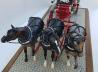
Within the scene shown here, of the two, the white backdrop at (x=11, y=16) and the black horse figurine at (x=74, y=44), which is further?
the white backdrop at (x=11, y=16)

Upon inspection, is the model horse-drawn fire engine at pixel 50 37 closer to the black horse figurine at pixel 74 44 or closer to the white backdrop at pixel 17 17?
the black horse figurine at pixel 74 44

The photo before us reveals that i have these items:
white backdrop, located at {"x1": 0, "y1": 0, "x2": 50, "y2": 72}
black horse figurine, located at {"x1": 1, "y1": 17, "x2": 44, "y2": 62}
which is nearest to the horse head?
black horse figurine, located at {"x1": 1, "y1": 17, "x2": 44, "y2": 62}

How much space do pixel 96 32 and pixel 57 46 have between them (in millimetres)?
795

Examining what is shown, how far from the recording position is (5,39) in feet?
2.86

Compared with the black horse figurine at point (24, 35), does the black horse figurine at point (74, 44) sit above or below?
below

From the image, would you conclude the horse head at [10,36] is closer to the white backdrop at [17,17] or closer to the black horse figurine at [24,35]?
the black horse figurine at [24,35]

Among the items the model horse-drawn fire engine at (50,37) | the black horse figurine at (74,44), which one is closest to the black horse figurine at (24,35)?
the model horse-drawn fire engine at (50,37)

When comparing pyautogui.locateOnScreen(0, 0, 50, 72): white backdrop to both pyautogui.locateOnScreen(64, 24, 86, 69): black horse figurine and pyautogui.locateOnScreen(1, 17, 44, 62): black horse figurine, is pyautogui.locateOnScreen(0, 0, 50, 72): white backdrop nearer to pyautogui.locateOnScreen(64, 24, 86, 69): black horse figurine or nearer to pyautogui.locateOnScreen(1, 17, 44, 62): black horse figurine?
pyautogui.locateOnScreen(1, 17, 44, 62): black horse figurine

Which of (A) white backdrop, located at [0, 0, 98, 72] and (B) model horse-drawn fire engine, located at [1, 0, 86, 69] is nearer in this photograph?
(B) model horse-drawn fire engine, located at [1, 0, 86, 69]

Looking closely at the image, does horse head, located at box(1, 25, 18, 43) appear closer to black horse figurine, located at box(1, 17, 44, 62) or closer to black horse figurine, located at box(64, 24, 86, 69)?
black horse figurine, located at box(1, 17, 44, 62)

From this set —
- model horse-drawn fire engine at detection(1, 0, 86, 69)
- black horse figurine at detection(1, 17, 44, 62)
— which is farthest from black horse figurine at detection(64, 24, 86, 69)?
black horse figurine at detection(1, 17, 44, 62)

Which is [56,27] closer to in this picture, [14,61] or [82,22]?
[14,61]

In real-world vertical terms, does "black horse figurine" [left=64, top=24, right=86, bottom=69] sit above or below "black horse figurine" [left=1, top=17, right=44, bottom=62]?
below

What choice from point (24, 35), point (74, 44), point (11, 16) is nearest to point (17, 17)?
point (11, 16)
